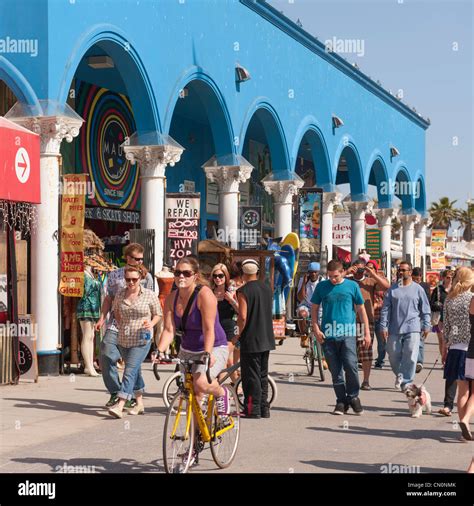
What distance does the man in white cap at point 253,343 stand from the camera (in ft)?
39.1

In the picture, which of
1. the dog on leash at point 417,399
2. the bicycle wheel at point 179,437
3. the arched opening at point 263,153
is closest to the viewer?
the bicycle wheel at point 179,437

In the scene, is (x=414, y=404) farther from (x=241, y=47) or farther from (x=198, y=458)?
(x=241, y=47)

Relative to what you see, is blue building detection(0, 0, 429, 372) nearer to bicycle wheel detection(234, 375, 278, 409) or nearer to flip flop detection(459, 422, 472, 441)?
bicycle wheel detection(234, 375, 278, 409)

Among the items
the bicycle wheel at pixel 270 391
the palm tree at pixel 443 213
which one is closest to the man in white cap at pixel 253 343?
the bicycle wheel at pixel 270 391

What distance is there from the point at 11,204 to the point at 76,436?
220 inches

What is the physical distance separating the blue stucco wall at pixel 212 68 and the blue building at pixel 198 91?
0.03m

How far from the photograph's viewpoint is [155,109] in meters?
20.0

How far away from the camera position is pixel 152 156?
66.1 feet

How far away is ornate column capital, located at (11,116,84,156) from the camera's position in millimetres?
15859

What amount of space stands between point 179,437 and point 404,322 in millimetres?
5914

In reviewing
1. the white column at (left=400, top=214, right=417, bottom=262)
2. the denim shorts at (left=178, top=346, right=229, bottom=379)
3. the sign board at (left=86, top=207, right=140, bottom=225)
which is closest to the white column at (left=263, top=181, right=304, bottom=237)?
the sign board at (left=86, top=207, right=140, bottom=225)

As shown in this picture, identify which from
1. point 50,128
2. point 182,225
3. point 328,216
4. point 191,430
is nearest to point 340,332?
point 191,430

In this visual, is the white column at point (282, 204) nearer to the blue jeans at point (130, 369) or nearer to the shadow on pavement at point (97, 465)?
the blue jeans at point (130, 369)
